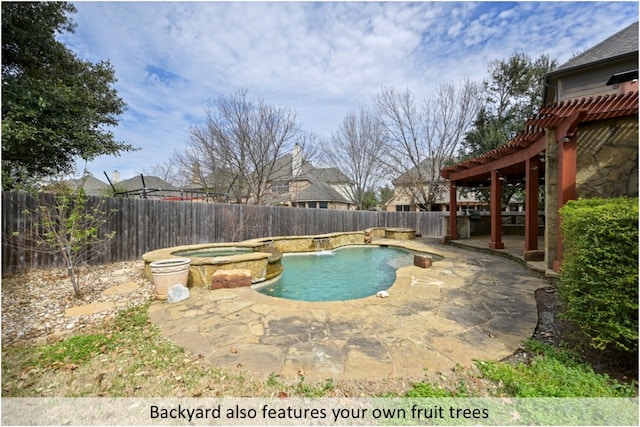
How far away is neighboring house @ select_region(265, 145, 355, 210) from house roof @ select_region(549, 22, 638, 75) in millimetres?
12474

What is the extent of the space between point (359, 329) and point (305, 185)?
837 inches

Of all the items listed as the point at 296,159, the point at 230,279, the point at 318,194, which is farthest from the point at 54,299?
the point at 318,194

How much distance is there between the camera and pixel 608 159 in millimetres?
4383

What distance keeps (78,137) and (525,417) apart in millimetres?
8958

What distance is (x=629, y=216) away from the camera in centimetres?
197

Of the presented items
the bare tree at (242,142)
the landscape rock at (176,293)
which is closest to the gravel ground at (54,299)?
the landscape rock at (176,293)

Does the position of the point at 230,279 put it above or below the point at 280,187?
below

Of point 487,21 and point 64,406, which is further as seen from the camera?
point 487,21

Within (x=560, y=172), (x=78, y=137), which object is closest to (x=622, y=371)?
(x=560, y=172)

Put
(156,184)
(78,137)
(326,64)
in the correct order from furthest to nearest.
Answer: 1. (156,184)
2. (326,64)
3. (78,137)

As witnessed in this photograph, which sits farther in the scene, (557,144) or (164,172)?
(164,172)

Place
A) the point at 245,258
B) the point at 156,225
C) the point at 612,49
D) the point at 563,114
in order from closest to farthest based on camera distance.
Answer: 1. the point at 563,114
2. the point at 245,258
3. the point at 156,225
4. the point at 612,49

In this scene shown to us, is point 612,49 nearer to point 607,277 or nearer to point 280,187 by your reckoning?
point 607,277

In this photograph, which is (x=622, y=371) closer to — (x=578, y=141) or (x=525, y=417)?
(x=525, y=417)
